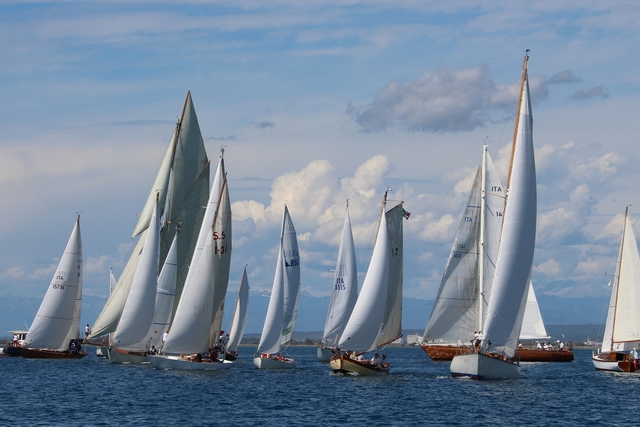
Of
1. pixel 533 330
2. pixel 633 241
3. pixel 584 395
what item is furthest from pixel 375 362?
pixel 533 330

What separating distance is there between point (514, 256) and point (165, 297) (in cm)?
2868

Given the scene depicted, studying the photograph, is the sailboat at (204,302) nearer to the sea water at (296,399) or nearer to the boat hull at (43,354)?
the sea water at (296,399)

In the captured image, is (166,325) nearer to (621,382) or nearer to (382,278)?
(382,278)

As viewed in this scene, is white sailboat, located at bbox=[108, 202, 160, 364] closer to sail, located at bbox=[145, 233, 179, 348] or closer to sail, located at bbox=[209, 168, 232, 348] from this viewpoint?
sail, located at bbox=[145, 233, 179, 348]

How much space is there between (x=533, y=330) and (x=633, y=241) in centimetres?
2517

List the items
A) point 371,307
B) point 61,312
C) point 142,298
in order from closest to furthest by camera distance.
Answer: point 371,307
point 142,298
point 61,312

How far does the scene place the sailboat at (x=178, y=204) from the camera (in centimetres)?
8612

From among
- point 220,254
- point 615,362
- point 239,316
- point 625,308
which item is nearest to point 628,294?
point 625,308

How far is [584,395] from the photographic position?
63.6 m

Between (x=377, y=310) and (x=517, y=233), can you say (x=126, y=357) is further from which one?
(x=517, y=233)

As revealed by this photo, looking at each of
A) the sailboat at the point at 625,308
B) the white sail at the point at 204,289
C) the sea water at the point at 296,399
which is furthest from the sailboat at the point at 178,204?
the sailboat at the point at 625,308

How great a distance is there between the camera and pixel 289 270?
281ft

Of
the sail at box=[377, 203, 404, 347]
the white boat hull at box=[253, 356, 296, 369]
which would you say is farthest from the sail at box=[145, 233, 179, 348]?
the sail at box=[377, 203, 404, 347]

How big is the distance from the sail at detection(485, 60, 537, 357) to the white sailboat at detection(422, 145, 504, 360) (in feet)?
81.1
